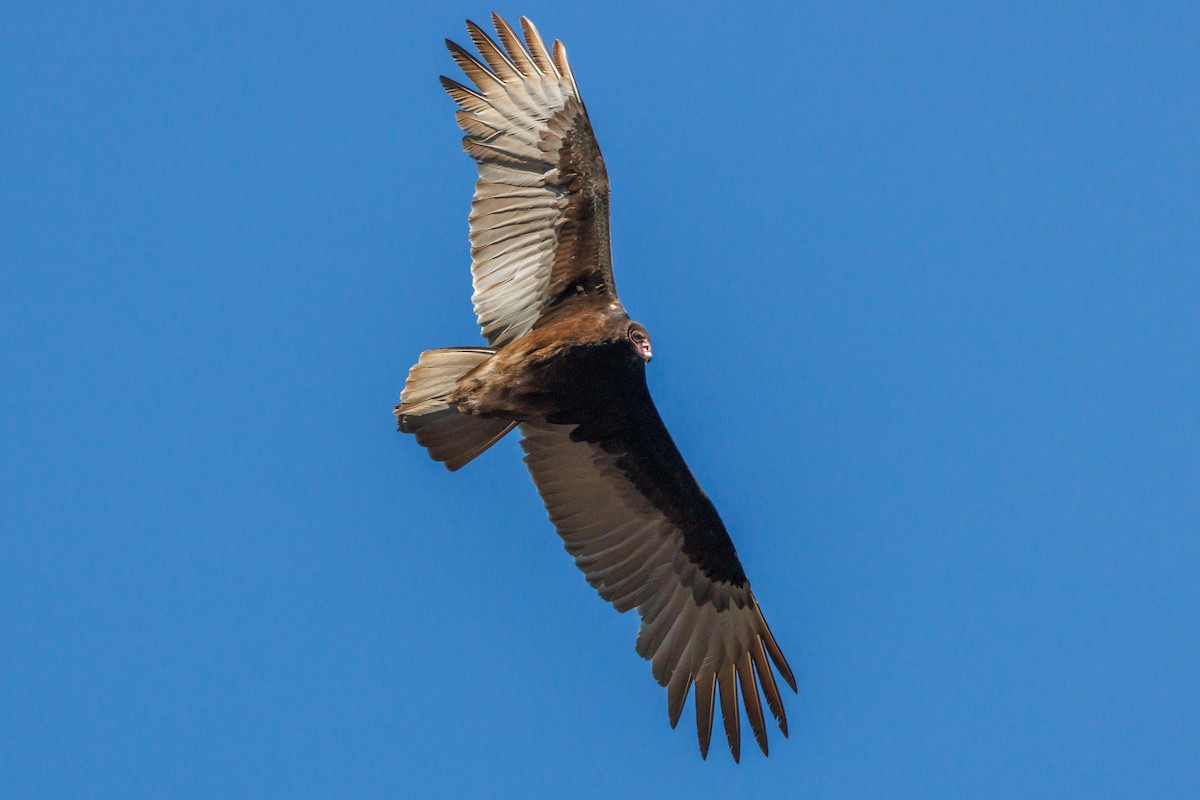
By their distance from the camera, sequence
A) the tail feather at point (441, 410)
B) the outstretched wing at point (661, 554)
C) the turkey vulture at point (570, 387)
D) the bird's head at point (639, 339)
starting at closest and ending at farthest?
the bird's head at point (639, 339) < the turkey vulture at point (570, 387) < the tail feather at point (441, 410) < the outstretched wing at point (661, 554)

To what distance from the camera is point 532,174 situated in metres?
11.3

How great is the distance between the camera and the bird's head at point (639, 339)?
10961mm

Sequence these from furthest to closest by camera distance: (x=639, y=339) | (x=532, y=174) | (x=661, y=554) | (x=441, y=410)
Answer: (x=661, y=554), (x=441, y=410), (x=532, y=174), (x=639, y=339)

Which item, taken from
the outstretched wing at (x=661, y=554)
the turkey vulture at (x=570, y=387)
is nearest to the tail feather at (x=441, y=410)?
the turkey vulture at (x=570, y=387)

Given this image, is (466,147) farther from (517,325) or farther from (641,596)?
(641,596)

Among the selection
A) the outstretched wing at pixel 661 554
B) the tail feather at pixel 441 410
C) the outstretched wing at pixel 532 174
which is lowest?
the outstretched wing at pixel 661 554

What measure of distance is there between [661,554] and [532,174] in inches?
110

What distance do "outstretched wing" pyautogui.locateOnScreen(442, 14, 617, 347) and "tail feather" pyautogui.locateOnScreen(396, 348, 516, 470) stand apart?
21.8 inches

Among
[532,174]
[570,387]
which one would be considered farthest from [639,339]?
[532,174]

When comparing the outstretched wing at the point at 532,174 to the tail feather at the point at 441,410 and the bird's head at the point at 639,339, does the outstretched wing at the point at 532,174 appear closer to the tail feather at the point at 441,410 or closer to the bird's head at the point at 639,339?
the bird's head at the point at 639,339

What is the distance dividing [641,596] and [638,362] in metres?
1.81

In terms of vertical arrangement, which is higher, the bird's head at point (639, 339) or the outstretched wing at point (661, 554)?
the bird's head at point (639, 339)

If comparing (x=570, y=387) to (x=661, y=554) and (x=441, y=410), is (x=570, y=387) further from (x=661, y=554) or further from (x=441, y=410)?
(x=661, y=554)

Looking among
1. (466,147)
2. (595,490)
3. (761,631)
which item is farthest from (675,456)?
(466,147)
